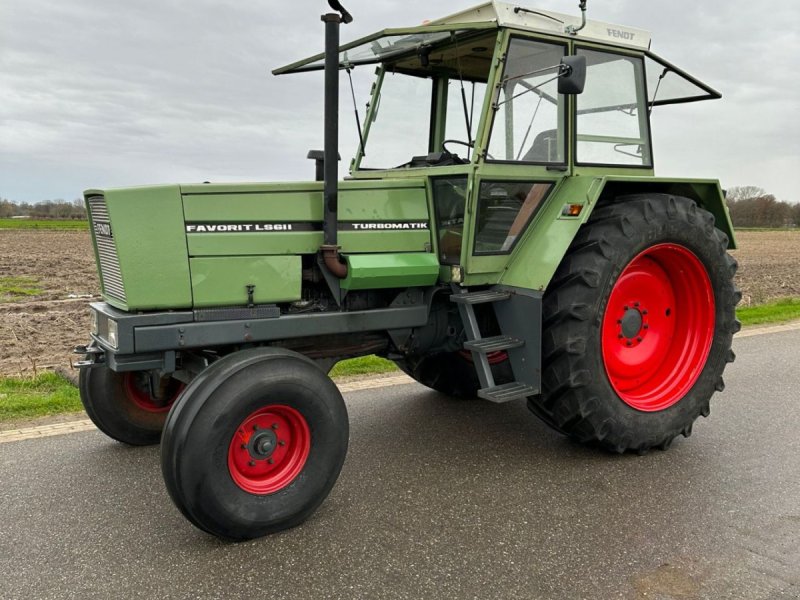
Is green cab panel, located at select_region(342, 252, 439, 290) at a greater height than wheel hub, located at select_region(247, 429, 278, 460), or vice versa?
green cab panel, located at select_region(342, 252, 439, 290)

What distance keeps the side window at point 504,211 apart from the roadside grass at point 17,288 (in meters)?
9.48

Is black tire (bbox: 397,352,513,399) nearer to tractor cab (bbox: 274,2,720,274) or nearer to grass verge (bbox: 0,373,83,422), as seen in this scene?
tractor cab (bbox: 274,2,720,274)

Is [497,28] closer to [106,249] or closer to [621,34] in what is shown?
[621,34]

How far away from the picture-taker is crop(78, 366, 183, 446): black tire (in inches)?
165

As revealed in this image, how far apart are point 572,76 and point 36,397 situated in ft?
14.2

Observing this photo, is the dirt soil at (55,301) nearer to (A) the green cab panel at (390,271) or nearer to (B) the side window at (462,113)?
(A) the green cab panel at (390,271)

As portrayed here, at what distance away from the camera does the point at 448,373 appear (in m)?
5.22

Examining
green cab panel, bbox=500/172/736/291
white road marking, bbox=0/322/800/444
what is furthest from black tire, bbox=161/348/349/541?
white road marking, bbox=0/322/800/444

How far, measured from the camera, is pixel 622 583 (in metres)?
2.81

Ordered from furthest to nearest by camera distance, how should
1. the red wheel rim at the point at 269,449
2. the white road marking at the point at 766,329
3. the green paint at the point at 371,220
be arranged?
the white road marking at the point at 766,329 < the green paint at the point at 371,220 < the red wheel rim at the point at 269,449

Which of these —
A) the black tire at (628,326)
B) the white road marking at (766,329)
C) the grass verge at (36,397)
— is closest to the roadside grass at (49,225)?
the grass verge at (36,397)

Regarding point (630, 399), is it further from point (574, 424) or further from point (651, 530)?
point (651, 530)

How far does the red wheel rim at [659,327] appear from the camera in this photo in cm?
438

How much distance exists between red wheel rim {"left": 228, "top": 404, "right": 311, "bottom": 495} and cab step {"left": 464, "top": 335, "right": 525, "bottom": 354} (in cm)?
108
